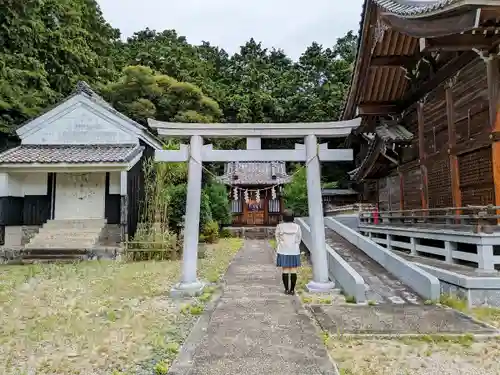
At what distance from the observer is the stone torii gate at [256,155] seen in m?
7.50

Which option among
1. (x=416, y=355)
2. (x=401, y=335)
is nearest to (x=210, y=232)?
(x=401, y=335)

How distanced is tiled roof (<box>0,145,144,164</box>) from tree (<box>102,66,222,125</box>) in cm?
945

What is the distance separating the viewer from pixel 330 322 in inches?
204

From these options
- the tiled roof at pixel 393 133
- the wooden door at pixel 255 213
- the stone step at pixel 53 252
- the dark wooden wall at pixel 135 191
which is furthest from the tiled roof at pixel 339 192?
the stone step at pixel 53 252

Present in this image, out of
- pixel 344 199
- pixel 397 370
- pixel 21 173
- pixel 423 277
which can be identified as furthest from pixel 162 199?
pixel 344 199

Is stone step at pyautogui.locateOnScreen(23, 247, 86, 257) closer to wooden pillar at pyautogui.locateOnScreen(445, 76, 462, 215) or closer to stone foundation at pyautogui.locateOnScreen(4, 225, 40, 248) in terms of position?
stone foundation at pyautogui.locateOnScreen(4, 225, 40, 248)

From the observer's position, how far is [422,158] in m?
10.9

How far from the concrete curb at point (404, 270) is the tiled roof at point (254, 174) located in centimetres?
1408

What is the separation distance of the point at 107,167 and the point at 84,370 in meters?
10.8

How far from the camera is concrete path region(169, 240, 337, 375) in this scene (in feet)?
12.0

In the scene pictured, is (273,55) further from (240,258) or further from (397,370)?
(397,370)

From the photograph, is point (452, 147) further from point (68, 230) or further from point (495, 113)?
point (68, 230)

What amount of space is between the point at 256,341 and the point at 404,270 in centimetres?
443

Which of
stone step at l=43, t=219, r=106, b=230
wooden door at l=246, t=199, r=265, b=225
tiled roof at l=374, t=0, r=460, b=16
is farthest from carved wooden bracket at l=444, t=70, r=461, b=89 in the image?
wooden door at l=246, t=199, r=265, b=225
